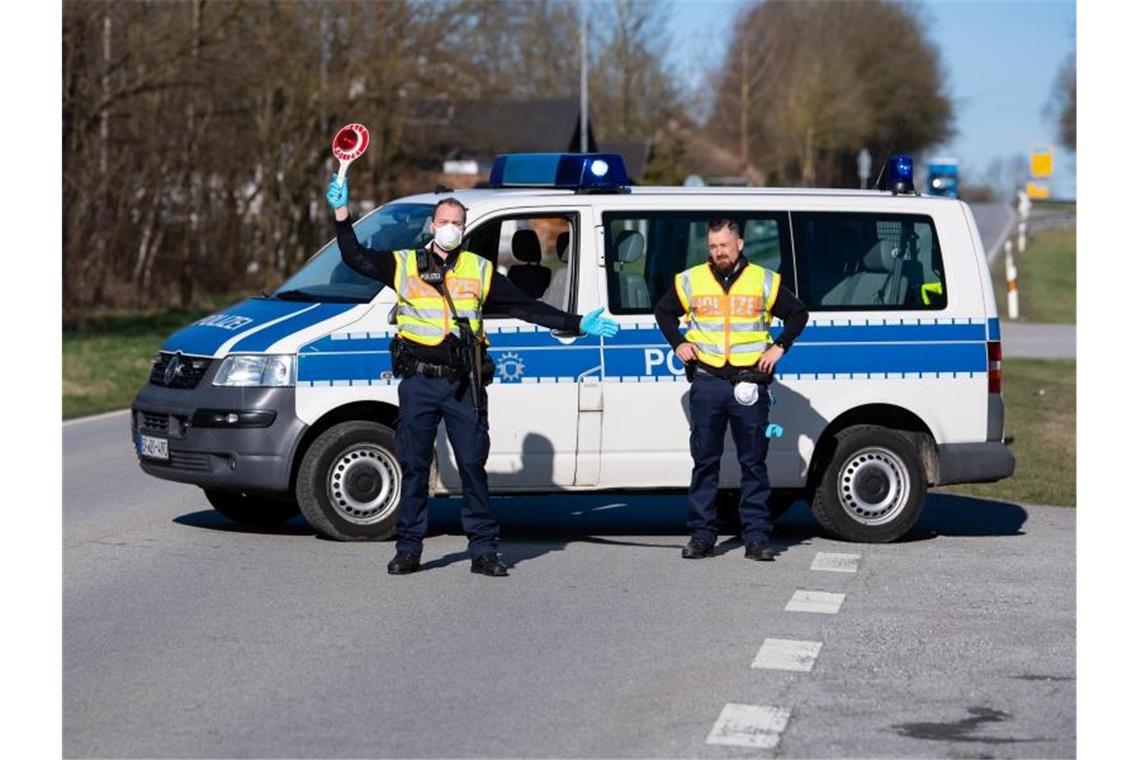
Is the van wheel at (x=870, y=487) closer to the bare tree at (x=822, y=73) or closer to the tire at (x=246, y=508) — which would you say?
the tire at (x=246, y=508)

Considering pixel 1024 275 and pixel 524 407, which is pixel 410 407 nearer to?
pixel 524 407

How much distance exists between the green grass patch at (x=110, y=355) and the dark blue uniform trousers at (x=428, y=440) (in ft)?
37.2

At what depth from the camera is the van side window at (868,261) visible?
11.2m

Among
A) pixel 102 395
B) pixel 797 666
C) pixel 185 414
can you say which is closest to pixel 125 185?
pixel 102 395

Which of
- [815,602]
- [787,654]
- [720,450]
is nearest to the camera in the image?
[787,654]

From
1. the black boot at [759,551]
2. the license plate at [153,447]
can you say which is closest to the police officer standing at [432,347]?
the black boot at [759,551]

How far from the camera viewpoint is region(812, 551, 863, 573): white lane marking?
10.4 metres

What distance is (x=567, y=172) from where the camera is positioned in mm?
11289

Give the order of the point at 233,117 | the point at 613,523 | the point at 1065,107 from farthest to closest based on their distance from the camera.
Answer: the point at 1065,107, the point at 233,117, the point at 613,523

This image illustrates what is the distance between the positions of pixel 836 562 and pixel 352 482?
267cm

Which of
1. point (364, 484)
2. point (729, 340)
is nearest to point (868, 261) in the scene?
point (729, 340)

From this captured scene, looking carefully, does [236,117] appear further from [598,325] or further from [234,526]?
[598,325]

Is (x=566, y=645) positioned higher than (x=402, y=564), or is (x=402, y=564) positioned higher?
(x=402, y=564)
